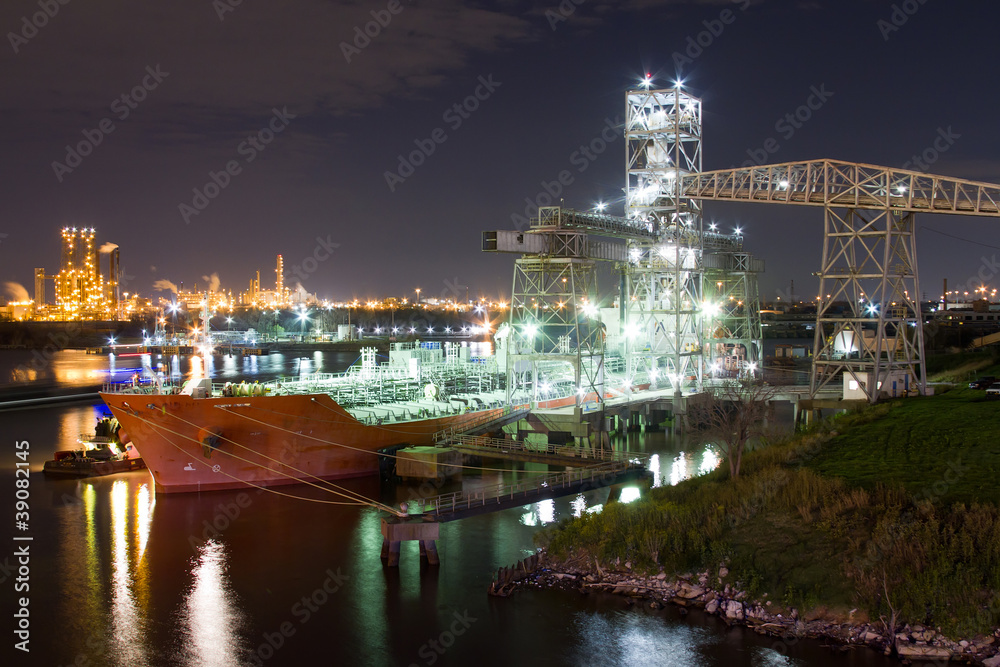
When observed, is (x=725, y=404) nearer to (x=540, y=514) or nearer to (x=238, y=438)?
(x=540, y=514)

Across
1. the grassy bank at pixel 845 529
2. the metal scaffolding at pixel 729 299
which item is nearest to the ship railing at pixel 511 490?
the grassy bank at pixel 845 529

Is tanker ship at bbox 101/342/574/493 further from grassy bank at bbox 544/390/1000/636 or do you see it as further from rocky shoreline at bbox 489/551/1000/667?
rocky shoreline at bbox 489/551/1000/667

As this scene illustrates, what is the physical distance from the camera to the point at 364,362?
39.3 meters

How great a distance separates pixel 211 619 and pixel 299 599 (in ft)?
6.56

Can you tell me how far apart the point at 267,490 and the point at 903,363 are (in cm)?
2508

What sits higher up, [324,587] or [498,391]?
[498,391]

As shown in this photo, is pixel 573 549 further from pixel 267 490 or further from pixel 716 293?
pixel 716 293

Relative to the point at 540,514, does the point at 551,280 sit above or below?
above

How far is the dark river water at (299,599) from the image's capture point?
53.8ft

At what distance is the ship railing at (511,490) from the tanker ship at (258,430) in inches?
239

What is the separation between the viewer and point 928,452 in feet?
75.3

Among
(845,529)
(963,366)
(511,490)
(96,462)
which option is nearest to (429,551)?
(511,490)

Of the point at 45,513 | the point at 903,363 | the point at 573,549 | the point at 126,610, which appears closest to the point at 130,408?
the point at 45,513

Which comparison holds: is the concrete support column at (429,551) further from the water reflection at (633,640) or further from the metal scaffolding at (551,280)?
the metal scaffolding at (551,280)
